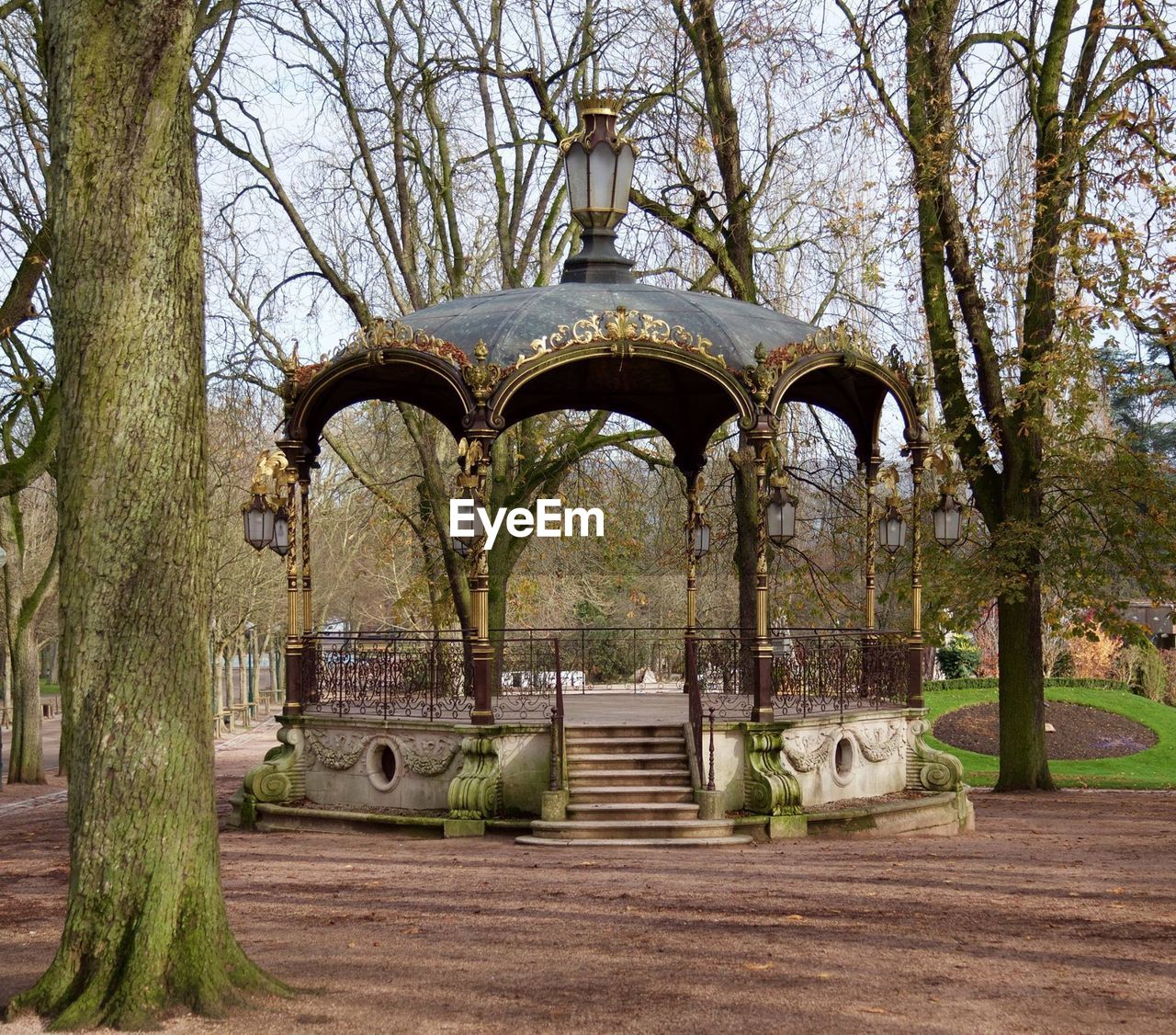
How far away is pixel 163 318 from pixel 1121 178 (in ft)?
42.3

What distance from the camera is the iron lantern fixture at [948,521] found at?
17922 mm

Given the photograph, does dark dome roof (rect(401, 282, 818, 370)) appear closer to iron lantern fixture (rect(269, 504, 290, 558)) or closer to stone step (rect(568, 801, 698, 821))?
iron lantern fixture (rect(269, 504, 290, 558))

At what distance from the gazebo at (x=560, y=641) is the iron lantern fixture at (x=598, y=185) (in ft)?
0.08

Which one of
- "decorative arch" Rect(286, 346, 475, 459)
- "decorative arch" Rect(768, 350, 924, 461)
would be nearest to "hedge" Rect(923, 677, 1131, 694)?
"decorative arch" Rect(768, 350, 924, 461)

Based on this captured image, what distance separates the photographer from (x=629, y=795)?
15.0m

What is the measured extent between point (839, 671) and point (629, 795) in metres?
3.32

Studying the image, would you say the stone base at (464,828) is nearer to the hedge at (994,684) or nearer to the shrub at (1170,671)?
the hedge at (994,684)

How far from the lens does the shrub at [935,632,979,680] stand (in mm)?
43406

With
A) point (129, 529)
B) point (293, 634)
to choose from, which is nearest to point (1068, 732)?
point (293, 634)

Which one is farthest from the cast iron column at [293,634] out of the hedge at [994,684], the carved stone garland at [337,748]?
the hedge at [994,684]

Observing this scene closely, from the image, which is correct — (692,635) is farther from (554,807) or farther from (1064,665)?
(1064,665)

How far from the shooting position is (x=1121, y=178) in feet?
55.3

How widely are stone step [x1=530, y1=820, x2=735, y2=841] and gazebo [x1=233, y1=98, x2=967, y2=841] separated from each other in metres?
0.04

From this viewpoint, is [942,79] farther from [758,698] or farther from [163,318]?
[163,318]
